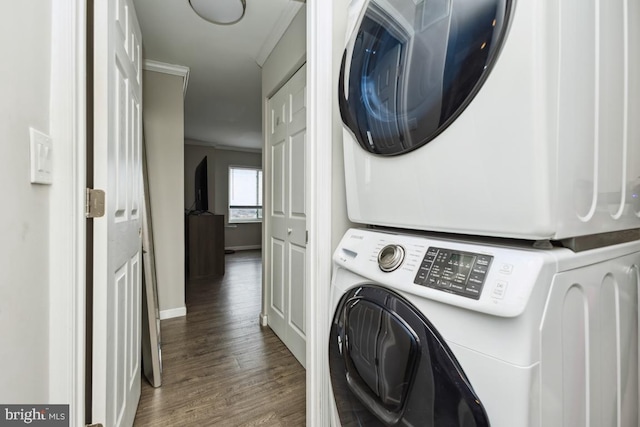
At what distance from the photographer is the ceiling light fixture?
1789 millimetres

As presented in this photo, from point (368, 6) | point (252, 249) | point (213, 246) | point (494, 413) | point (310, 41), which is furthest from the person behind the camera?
point (252, 249)

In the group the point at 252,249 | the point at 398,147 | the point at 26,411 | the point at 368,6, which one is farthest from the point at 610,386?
the point at 252,249

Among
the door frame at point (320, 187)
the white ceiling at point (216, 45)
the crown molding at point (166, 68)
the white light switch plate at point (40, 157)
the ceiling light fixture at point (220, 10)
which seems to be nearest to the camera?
the white light switch plate at point (40, 157)

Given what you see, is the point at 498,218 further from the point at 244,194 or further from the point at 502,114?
the point at 244,194

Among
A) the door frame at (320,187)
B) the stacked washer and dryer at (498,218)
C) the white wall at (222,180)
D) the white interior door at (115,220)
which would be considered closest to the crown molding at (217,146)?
the white wall at (222,180)

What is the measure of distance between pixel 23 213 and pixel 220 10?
1.80 meters

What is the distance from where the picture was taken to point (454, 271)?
0.60m

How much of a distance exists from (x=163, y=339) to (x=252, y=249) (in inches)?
186

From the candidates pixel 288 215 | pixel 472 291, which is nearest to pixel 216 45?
pixel 288 215

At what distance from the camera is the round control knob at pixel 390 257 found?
726 mm

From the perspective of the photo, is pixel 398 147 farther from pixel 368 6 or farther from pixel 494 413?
pixel 494 413

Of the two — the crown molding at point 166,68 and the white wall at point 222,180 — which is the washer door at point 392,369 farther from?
the white wall at point 222,180

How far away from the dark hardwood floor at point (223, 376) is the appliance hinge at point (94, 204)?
1.16 metres

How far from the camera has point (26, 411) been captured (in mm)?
664
